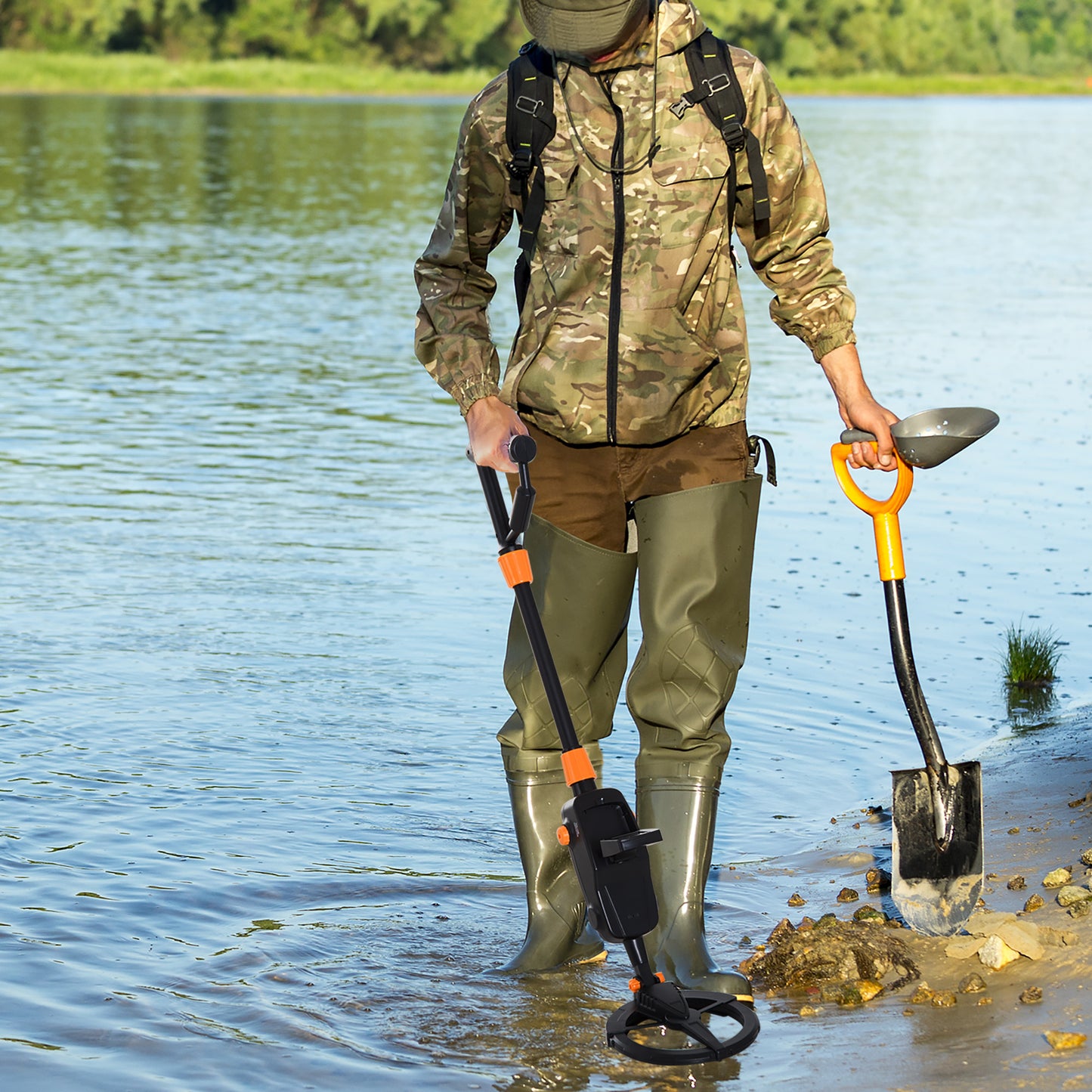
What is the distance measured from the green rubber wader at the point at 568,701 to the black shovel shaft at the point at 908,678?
0.57 metres

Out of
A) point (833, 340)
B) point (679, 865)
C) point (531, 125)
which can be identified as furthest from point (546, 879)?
point (531, 125)

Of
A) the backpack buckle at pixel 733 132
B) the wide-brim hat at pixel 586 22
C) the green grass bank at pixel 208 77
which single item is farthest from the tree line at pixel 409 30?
the backpack buckle at pixel 733 132

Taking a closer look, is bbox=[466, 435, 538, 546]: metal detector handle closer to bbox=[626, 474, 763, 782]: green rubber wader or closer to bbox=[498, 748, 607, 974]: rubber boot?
bbox=[626, 474, 763, 782]: green rubber wader

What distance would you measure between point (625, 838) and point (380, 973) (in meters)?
0.92

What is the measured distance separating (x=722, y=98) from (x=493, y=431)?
0.83 metres

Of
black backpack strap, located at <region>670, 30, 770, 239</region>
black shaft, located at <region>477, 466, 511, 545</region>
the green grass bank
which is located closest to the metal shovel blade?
black shaft, located at <region>477, 466, 511, 545</region>

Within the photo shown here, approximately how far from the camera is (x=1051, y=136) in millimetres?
52844

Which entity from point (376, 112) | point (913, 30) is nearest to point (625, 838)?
point (376, 112)

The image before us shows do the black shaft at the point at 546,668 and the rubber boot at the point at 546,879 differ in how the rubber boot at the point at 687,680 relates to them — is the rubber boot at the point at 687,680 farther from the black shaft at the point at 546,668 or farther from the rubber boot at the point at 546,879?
the black shaft at the point at 546,668

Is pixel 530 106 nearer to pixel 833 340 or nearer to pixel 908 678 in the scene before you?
pixel 833 340

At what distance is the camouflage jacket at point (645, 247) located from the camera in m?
3.86

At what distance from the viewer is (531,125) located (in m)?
3.87

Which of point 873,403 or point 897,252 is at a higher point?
point 873,403

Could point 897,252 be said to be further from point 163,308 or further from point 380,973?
point 380,973
